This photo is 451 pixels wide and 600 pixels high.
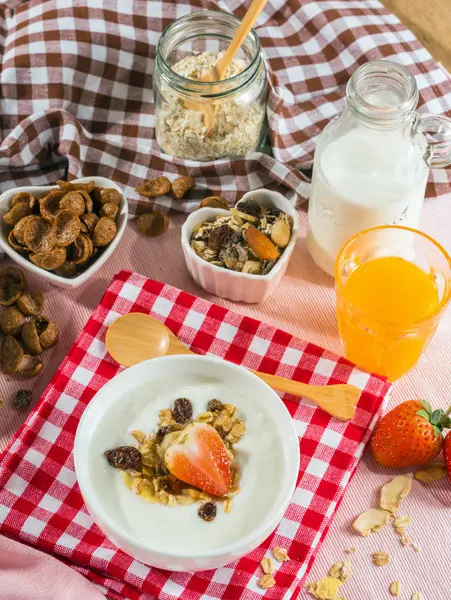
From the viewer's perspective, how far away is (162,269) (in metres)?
1.40

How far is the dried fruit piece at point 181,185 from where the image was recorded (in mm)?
1424

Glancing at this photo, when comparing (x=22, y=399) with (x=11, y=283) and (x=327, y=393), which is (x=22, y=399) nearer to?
(x=11, y=283)

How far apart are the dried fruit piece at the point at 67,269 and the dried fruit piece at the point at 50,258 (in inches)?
0.7

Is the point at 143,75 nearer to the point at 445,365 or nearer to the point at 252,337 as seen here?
the point at 252,337

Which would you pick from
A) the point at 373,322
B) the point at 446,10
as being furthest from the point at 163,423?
the point at 446,10

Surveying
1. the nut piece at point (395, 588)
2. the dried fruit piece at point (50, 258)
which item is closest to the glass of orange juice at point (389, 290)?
the nut piece at point (395, 588)

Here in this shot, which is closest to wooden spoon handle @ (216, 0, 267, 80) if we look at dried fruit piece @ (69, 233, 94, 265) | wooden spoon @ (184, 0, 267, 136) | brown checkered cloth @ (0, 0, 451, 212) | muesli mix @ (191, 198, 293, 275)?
wooden spoon @ (184, 0, 267, 136)

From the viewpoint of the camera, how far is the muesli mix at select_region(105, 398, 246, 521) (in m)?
1.07

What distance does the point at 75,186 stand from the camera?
4.39 feet

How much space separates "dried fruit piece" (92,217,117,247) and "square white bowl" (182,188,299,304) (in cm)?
12

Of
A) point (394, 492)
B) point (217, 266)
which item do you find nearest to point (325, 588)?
point (394, 492)

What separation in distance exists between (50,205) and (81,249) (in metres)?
0.09

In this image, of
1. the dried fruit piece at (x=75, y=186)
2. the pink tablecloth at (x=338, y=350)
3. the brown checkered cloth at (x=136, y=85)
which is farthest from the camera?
the brown checkered cloth at (x=136, y=85)

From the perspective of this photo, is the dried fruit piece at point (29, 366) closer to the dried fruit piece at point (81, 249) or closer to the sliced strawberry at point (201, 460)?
the dried fruit piece at point (81, 249)
